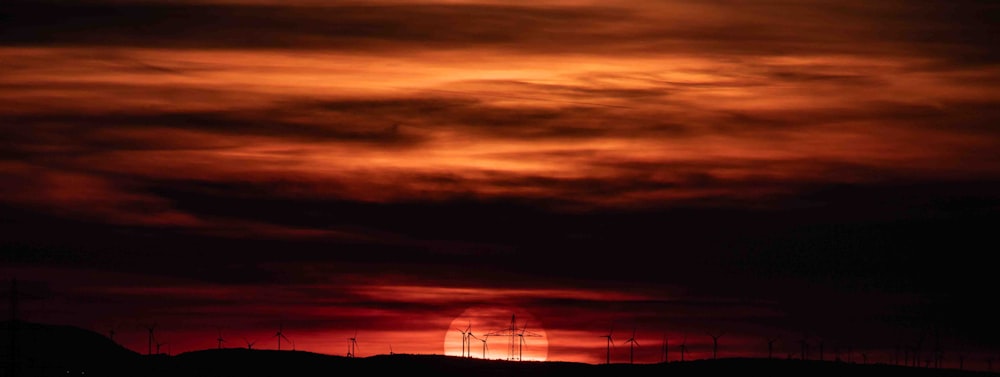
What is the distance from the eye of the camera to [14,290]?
543 ft
